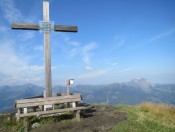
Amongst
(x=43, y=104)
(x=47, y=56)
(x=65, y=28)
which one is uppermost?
(x=65, y=28)

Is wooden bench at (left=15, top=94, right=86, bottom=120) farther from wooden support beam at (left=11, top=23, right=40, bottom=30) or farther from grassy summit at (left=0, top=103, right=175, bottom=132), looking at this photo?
wooden support beam at (left=11, top=23, right=40, bottom=30)

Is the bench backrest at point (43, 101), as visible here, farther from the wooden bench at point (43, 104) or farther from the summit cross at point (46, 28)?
the summit cross at point (46, 28)

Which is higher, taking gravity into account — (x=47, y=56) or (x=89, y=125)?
(x=47, y=56)

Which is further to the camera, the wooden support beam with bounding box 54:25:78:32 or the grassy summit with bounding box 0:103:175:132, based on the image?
the wooden support beam with bounding box 54:25:78:32

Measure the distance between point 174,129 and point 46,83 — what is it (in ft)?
24.0

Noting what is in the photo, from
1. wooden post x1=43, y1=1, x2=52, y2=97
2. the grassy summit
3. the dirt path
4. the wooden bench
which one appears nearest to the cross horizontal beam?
wooden post x1=43, y1=1, x2=52, y2=97

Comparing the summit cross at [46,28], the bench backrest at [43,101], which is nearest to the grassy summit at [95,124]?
the bench backrest at [43,101]

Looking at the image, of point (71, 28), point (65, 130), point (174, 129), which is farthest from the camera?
point (71, 28)

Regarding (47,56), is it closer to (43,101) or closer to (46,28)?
(46,28)

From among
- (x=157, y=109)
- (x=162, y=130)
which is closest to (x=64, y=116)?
(x=162, y=130)

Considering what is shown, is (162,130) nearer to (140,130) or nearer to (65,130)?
(140,130)

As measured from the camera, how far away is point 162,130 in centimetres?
1032

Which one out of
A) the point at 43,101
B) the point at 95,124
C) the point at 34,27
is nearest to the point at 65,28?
the point at 34,27

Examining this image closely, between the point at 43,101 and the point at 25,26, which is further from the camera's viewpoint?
the point at 25,26
